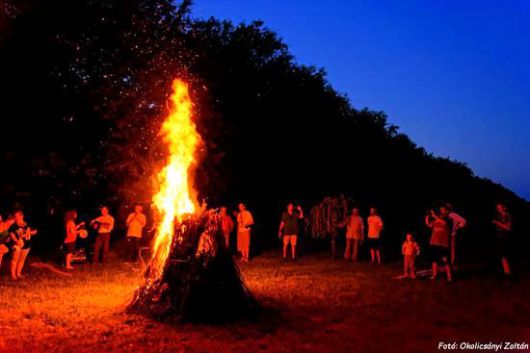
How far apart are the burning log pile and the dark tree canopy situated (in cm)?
800

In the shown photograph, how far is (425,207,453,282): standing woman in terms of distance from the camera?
13.5 m

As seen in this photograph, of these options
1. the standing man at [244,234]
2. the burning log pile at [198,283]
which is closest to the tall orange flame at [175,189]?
the burning log pile at [198,283]

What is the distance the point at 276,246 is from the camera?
23.7 meters

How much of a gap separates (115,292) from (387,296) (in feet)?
19.7

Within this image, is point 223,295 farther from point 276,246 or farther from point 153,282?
point 276,246

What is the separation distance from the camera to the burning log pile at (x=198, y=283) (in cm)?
943

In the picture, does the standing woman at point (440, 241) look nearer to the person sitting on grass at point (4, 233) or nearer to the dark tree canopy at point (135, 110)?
the dark tree canopy at point (135, 110)

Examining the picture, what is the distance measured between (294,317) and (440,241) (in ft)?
18.0

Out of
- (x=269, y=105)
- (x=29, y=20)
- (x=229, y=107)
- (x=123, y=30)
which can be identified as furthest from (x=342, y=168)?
(x=29, y=20)

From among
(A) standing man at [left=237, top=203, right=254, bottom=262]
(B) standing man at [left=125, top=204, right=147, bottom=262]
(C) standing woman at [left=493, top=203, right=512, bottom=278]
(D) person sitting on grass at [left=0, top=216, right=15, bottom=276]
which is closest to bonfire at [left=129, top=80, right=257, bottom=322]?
(D) person sitting on grass at [left=0, top=216, right=15, bottom=276]

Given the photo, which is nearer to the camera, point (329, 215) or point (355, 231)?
point (355, 231)

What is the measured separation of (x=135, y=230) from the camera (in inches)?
698

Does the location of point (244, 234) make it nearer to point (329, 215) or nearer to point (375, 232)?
point (329, 215)

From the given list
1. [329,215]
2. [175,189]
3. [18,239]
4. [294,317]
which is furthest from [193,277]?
[329,215]
